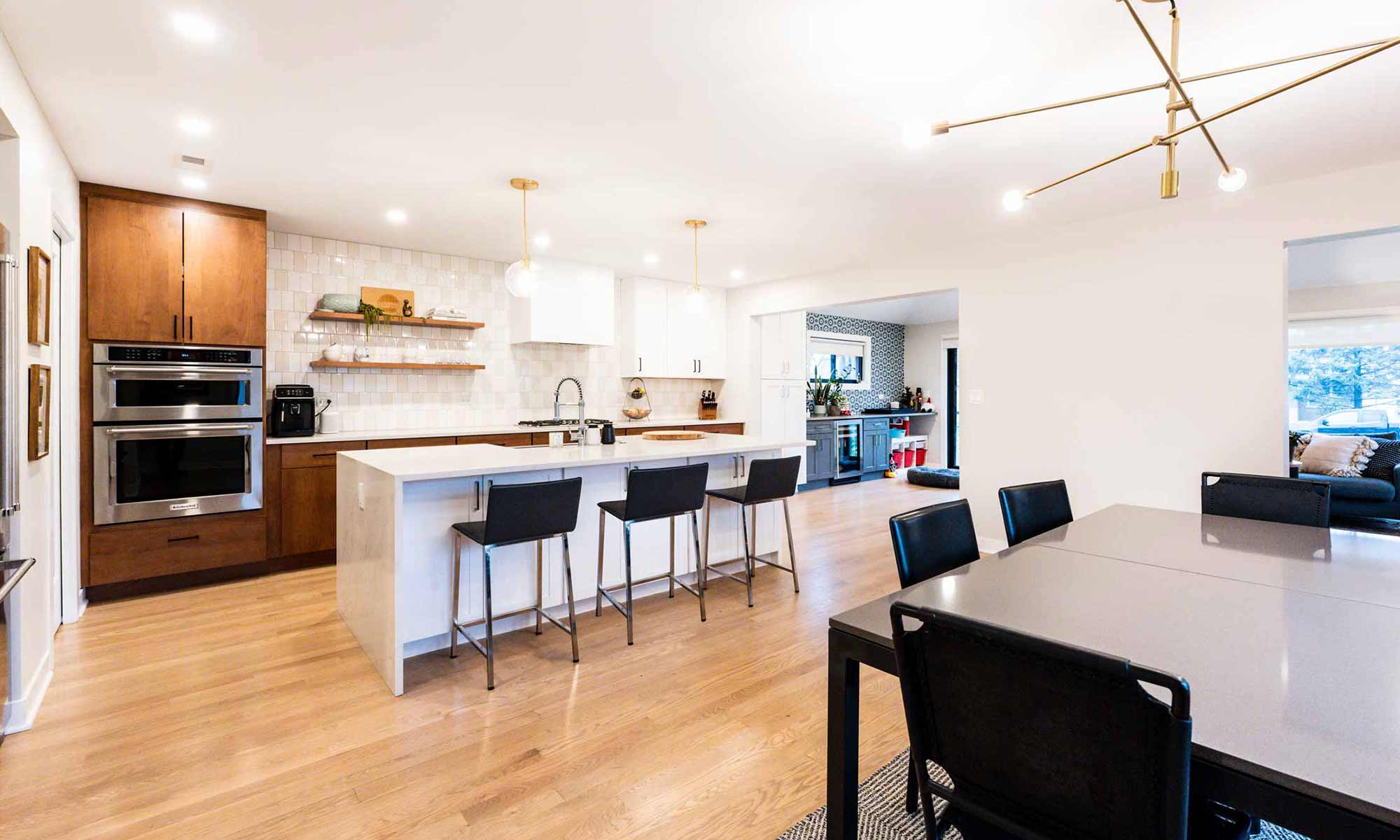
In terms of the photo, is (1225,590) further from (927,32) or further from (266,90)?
(266,90)

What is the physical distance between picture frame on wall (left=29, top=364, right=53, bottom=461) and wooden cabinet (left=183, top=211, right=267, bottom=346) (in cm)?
136

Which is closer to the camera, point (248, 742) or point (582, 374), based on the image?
point (248, 742)

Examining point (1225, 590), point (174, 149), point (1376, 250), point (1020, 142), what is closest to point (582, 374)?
point (174, 149)

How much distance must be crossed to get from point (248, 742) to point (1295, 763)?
274 cm

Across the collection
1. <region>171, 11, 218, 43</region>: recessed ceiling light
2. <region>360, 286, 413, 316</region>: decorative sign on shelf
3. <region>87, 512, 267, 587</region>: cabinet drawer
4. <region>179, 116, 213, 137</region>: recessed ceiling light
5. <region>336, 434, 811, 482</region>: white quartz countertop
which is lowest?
<region>87, 512, 267, 587</region>: cabinet drawer

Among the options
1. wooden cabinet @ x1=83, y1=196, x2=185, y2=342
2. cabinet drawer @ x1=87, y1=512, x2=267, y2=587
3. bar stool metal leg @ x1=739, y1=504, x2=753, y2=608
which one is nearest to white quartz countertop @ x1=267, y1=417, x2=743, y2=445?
cabinet drawer @ x1=87, y1=512, x2=267, y2=587

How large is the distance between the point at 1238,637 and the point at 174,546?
15.8ft

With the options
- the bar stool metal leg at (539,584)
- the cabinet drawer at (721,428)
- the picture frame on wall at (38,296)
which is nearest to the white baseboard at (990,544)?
the cabinet drawer at (721,428)

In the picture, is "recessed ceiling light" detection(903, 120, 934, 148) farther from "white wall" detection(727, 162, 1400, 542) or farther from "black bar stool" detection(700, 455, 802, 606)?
"white wall" detection(727, 162, 1400, 542)

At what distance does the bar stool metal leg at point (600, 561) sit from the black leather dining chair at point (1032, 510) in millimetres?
1928

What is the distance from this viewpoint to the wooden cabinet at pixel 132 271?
3.52 metres

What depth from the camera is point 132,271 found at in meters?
3.62

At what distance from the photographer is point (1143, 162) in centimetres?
320

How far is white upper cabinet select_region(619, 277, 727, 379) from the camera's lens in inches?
Result: 254
